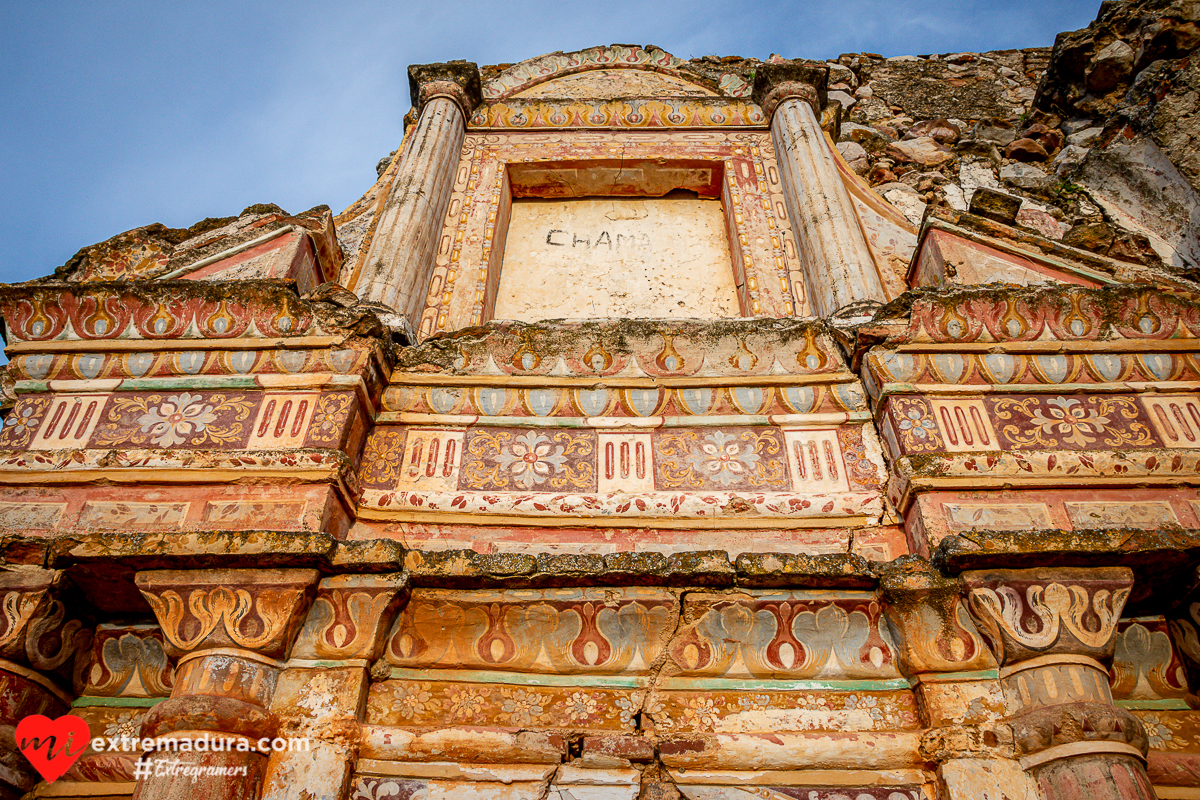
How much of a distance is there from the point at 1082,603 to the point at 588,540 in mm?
1918

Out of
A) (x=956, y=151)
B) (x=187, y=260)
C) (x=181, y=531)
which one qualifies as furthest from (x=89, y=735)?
(x=956, y=151)

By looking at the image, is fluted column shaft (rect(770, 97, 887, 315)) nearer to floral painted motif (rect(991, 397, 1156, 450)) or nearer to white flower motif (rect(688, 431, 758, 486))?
floral painted motif (rect(991, 397, 1156, 450))

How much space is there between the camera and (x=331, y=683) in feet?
9.57

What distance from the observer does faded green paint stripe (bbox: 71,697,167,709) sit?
3158mm

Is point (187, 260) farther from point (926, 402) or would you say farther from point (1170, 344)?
point (1170, 344)

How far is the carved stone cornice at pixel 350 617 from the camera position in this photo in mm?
2977

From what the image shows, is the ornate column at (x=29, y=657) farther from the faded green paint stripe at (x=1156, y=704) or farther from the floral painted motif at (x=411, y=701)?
the faded green paint stripe at (x=1156, y=704)

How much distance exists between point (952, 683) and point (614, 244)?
376 centimetres

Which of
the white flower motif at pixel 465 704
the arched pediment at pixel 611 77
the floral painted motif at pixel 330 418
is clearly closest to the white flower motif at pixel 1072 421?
the white flower motif at pixel 465 704

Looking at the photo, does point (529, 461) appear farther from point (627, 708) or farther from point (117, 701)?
point (117, 701)

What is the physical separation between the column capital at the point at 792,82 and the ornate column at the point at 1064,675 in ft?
14.5

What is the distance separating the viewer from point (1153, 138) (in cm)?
594

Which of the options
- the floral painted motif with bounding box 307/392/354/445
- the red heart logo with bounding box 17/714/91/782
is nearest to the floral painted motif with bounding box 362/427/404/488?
the floral painted motif with bounding box 307/392/354/445

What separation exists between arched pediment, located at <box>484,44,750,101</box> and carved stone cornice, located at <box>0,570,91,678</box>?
4996 millimetres
